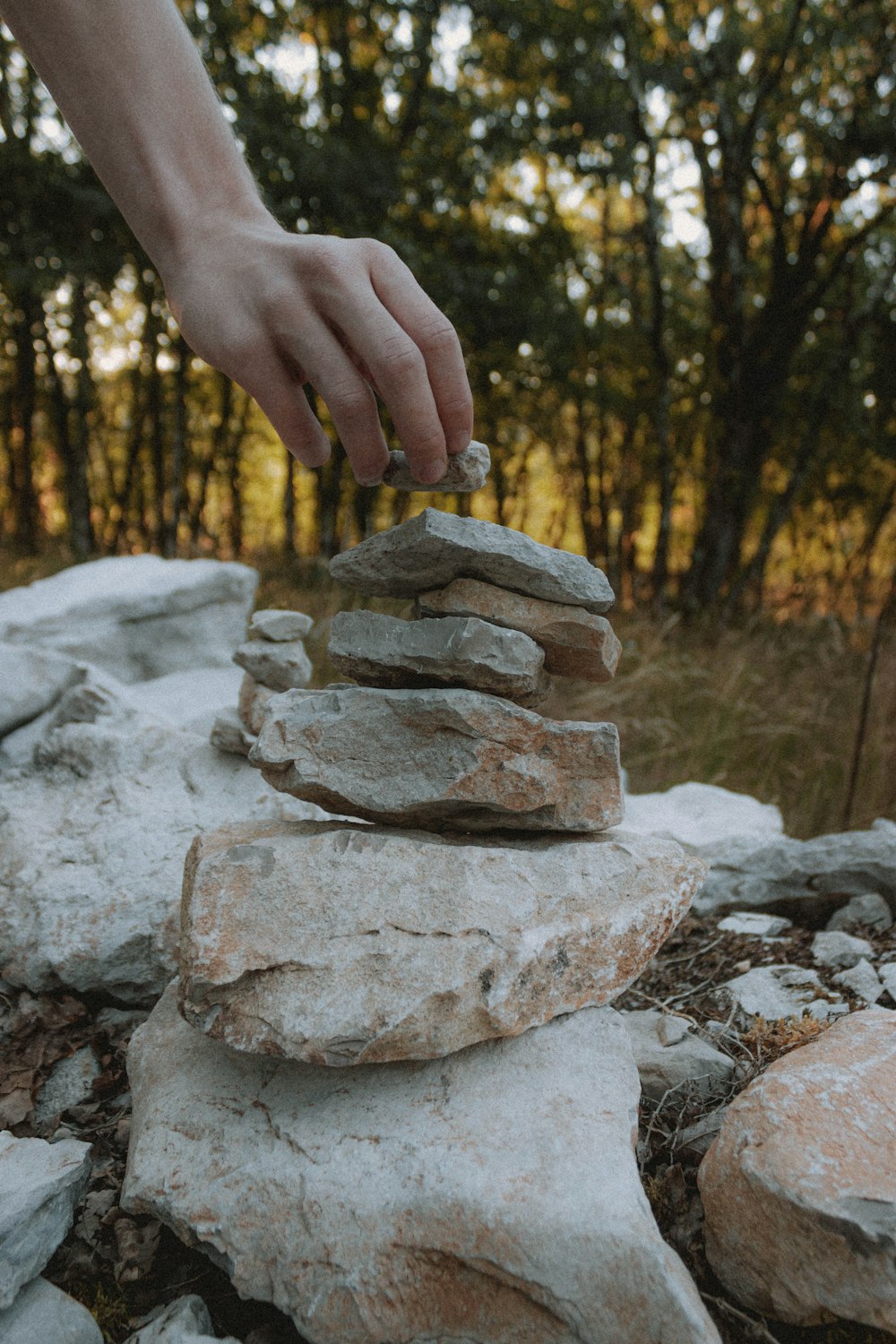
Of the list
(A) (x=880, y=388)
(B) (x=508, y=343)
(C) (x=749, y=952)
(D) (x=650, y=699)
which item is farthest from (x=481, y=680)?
(A) (x=880, y=388)

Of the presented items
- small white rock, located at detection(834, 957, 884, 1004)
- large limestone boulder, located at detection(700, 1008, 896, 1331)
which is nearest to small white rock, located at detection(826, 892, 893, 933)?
small white rock, located at detection(834, 957, 884, 1004)

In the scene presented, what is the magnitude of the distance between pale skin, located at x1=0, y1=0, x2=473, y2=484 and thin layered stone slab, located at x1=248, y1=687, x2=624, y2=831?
2.83 feet

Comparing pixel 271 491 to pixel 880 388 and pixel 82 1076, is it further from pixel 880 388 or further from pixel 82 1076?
pixel 82 1076

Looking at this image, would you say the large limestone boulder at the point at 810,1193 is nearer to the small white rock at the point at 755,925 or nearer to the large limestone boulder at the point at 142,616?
the small white rock at the point at 755,925

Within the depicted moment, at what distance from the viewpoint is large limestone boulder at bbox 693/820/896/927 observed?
12.1 ft

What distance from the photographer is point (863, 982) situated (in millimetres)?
2930

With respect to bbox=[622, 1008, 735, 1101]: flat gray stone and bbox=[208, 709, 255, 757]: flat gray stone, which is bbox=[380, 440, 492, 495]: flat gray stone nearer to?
bbox=[622, 1008, 735, 1101]: flat gray stone

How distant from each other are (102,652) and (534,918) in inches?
173

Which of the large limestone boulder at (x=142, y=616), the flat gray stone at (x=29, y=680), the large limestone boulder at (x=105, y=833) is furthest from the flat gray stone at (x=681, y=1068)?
the large limestone boulder at (x=142, y=616)

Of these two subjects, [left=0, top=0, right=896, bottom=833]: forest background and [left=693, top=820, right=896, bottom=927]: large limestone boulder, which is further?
[left=0, top=0, right=896, bottom=833]: forest background

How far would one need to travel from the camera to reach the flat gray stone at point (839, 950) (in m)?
3.15

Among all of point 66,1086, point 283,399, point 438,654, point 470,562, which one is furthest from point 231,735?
point 283,399

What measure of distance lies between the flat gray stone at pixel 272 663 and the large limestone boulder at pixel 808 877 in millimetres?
2123

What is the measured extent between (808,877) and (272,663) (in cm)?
255
